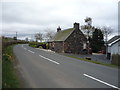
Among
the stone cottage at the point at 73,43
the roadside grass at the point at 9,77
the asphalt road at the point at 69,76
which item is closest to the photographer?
the roadside grass at the point at 9,77

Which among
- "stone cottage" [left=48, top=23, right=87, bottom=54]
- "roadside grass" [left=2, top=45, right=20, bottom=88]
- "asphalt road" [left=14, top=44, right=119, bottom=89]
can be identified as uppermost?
"stone cottage" [left=48, top=23, right=87, bottom=54]

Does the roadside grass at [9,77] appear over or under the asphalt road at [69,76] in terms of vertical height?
over

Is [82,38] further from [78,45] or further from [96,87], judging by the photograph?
[96,87]

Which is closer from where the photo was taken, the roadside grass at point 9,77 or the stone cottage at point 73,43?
the roadside grass at point 9,77

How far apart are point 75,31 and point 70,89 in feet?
92.5

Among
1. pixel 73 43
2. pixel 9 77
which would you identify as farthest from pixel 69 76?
pixel 73 43

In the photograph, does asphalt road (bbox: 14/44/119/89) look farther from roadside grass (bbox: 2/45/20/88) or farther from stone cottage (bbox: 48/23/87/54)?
stone cottage (bbox: 48/23/87/54)

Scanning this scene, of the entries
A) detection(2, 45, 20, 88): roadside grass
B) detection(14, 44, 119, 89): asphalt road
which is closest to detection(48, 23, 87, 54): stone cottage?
detection(14, 44, 119, 89): asphalt road

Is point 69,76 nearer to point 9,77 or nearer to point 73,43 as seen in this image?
point 9,77

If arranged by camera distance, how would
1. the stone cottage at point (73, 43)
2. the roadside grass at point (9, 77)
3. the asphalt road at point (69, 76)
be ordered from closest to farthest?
the roadside grass at point (9, 77) → the asphalt road at point (69, 76) → the stone cottage at point (73, 43)

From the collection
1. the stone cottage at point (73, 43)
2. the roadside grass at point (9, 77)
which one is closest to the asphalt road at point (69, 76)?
the roadside grass at point (9, 77)

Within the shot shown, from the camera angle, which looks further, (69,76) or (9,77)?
(69,76)

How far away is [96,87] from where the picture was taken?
22.0 feet

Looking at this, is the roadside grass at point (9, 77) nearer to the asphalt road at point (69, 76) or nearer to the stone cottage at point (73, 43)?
the asphalt road at point (69, 76)
